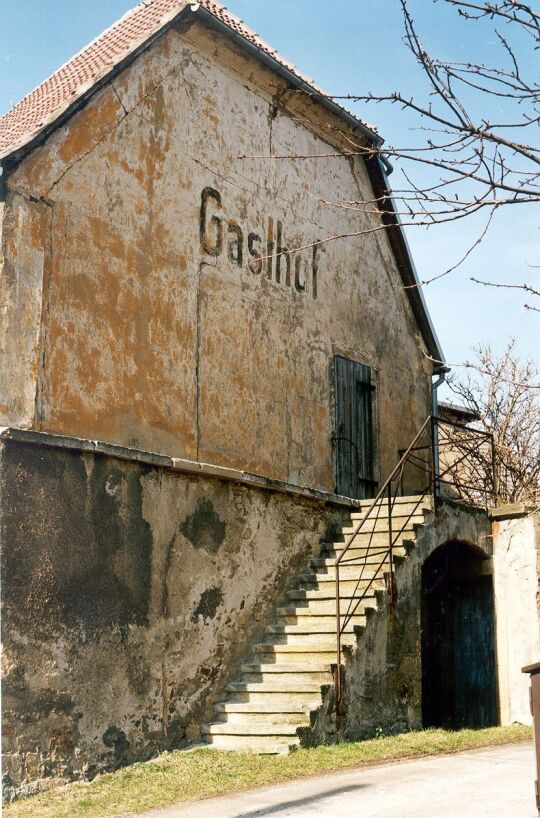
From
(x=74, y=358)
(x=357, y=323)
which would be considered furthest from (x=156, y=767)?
(x=357, y=323)

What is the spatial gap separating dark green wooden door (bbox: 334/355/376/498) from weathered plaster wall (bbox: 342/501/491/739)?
1.62 meters

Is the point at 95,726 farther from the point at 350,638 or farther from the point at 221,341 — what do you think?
the point at 221,341

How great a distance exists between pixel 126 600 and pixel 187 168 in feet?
16.0

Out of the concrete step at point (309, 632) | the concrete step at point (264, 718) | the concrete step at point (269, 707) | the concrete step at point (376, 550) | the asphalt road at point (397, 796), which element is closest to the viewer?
the asphalt road at point (397, 796)

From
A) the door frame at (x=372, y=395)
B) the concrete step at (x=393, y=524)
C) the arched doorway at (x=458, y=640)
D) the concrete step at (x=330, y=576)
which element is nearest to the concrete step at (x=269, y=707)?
the concrete step at (x=330, y=576)

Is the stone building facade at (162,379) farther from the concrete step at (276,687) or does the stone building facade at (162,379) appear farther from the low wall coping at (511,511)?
the low wall coping at (511,511)

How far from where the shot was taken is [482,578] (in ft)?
45.4

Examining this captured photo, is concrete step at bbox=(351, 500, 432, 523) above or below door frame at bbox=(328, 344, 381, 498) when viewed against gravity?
below

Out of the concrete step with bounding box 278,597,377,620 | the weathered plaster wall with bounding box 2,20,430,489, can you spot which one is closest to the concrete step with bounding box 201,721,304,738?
the concrete step with bounding box 278,597,377,620

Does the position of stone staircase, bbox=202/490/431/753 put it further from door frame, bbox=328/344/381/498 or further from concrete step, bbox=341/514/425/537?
door frame, bbox=328/344/381/498

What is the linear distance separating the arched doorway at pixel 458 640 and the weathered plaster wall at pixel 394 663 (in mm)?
1755

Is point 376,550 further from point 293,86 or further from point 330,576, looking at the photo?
point 293,86

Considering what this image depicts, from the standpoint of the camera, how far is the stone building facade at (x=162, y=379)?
8.63 m

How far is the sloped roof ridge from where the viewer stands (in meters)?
9.66
